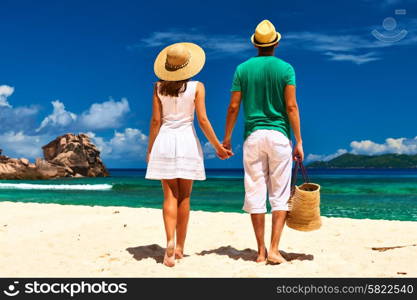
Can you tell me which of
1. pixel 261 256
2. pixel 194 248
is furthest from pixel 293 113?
pixel 194 248

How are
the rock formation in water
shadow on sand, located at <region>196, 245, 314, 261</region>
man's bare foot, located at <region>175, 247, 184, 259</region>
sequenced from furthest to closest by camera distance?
1. the rock formation in water
2. shadow on sand, located at <region>196, 245, 314, 261</region>
3. man's bare foot, located at <region>175, 247, 184, 259</region>

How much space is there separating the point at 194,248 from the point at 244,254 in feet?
2.51

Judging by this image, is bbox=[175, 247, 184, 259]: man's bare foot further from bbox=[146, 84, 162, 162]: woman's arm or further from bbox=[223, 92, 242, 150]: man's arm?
bbox=[223, 92, 242, 150]: man's arm

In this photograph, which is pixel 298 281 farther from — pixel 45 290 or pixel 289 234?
pixel 289 234

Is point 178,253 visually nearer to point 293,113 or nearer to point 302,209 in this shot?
point 302,209

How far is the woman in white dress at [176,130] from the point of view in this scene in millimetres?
5035

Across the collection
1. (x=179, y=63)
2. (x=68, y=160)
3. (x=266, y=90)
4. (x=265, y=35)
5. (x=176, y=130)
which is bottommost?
(x=176, y=130)

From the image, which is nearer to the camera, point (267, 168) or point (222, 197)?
point (267, 168)

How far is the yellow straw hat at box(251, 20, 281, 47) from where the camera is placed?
508 centimetres

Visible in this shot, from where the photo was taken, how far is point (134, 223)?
26.3ft

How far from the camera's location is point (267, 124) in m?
4.97

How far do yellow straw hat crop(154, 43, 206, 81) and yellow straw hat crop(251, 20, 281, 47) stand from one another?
57cm

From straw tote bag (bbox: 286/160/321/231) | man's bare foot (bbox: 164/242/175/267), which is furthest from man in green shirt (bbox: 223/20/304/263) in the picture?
man's bare foot (bbox: 164/242/175/267)

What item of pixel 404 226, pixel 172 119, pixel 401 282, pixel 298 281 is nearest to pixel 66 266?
pixel 172 119
